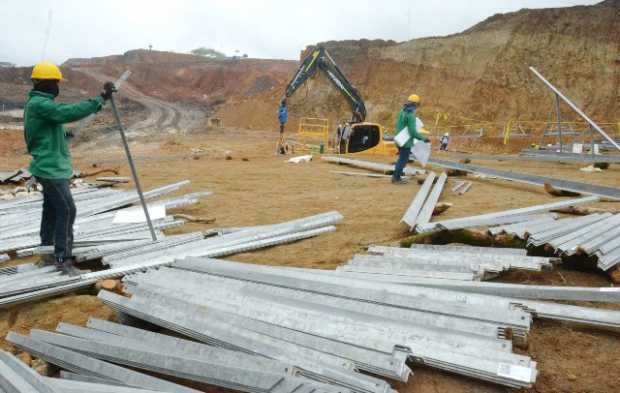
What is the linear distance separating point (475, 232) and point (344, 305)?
7.66 ft

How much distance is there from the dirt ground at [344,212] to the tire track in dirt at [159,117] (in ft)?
37.5

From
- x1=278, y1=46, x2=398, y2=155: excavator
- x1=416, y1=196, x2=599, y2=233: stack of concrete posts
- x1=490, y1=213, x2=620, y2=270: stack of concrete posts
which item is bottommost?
x1=416, y1=196, x2=599, y2=233: stack of concrete posts

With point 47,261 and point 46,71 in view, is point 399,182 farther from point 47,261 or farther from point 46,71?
point 46,71

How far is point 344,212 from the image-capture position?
784cm

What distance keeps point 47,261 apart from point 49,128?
4.67 ft

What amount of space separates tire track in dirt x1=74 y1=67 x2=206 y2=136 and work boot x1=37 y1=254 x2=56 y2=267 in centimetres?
2544

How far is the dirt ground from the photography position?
300 centimetres

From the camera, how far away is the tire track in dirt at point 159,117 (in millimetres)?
31641

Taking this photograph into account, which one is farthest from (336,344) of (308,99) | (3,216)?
(308,99)

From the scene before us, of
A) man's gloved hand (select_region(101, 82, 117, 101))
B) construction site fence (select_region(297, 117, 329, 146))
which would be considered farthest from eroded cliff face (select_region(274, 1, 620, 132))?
man's gloved hand (select_region(101, 82, 117, 101))

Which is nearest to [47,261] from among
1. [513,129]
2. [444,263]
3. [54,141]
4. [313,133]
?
[54,141]

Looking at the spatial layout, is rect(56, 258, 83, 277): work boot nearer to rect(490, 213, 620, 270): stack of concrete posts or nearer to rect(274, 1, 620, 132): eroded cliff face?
rect(490, 213, 620, 270): stack of concrete posts

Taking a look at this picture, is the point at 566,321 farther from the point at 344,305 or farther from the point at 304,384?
the point at 304,384

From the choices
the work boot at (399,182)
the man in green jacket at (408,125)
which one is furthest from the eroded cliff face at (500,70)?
the man in green jacket at (408,125)
